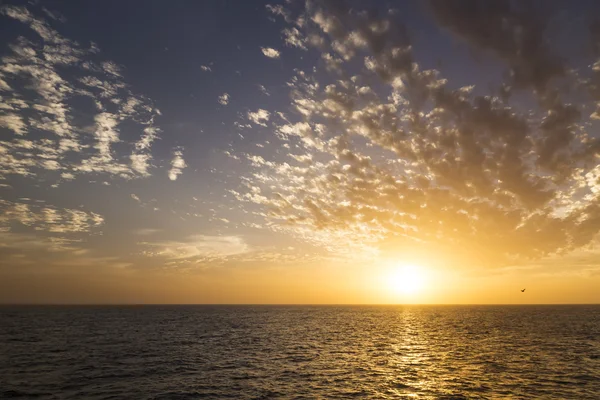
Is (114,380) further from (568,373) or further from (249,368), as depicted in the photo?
(568,373)

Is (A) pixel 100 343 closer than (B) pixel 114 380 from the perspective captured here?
No

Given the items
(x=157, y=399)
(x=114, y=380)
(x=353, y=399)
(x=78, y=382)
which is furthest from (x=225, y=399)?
(x=78, y=382)

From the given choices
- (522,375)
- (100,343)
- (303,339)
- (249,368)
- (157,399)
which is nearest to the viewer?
(157,399)

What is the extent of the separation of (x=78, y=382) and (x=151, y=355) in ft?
51.7

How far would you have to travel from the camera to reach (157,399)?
28.3 m

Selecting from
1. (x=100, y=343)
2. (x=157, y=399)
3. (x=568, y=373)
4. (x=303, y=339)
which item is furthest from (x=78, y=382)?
(x=568, y=373)

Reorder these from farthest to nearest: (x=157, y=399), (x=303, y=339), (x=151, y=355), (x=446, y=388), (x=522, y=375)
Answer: (x=303, y=339) < (x=151, y=355) < (x=522, y=375) < (x=446, y=388) < (x=157, y=399)

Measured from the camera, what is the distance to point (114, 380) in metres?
34.3

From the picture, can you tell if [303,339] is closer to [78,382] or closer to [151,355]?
[151,355]

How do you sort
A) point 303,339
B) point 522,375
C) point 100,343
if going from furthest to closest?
point 303,339 < point 100,343 < point 522,375

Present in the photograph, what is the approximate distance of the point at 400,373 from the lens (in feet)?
127

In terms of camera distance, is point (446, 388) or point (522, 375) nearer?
point (446, 388)

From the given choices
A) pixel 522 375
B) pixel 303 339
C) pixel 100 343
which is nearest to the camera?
pixel 522 375

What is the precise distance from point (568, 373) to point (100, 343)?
69.3m
